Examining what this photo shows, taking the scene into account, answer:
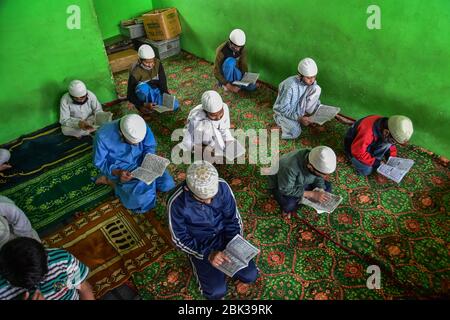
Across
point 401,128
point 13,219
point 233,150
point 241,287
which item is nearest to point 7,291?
point 13,219

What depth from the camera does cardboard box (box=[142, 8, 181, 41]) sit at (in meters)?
6.07

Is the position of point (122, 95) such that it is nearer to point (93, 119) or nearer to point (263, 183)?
point (93, 119)

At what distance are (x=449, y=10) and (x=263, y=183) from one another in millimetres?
2509

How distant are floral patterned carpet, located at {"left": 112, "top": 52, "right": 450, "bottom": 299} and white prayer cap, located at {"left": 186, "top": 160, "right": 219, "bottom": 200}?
1.01m

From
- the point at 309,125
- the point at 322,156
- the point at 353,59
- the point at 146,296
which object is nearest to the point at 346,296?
the point at 322,156

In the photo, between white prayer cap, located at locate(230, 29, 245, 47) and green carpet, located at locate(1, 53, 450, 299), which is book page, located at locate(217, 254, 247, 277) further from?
white prayer cap, located at locate(230, 29, 245, 47)

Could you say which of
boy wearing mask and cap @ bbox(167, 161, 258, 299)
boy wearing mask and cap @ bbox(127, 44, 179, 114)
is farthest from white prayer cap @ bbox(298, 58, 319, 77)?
boy wearing mask and cap @ bbox(167, 161, 258, 299)

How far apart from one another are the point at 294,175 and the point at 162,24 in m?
4.44

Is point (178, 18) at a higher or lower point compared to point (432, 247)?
higher

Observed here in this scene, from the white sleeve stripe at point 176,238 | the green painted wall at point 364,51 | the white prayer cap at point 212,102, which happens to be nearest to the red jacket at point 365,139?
the green painted wall at point 364,51

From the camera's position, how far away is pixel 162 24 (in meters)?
6.10

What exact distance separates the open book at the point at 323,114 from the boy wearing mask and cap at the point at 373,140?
0.40 m

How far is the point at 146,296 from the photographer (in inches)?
112

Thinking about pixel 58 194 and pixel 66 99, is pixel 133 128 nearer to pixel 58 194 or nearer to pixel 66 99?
pixel 58 194
